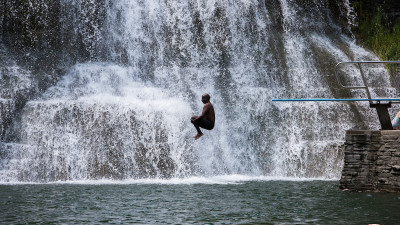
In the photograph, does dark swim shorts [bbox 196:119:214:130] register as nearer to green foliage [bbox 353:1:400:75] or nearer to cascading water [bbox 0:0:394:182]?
cascading water [bbox 0:0:394:182]

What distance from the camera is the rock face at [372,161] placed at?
44.6ft

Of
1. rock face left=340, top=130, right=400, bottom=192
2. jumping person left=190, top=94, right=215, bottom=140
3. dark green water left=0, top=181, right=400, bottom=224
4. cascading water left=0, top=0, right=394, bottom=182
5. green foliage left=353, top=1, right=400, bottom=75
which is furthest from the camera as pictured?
green foliage left=353, top=1, right=400, bottom=75

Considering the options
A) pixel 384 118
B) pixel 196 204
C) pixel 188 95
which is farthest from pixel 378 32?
pixel 196 204

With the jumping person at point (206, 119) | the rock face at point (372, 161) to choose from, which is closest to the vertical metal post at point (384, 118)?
the rock face at point (372, 161)

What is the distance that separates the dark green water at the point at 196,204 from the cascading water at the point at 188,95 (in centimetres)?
314

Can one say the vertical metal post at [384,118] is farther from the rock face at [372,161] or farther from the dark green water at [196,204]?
the dark green water at [196,204]

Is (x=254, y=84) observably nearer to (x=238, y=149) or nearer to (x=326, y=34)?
(x=238, y=149)

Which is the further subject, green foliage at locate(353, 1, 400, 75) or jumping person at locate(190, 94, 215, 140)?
green foliage at locate(353, 1, 400, 75)

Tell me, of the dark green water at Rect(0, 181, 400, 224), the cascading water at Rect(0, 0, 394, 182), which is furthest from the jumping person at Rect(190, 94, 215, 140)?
the cascading water at Rect(0, 0, 394, 182)

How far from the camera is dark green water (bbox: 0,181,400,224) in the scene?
34.4 feet

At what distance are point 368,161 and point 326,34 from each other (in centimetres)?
1394

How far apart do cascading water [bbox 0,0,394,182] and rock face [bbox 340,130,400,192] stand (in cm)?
538

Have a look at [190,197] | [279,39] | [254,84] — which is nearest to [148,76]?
[254,84]

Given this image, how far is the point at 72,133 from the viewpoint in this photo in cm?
2008
